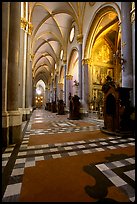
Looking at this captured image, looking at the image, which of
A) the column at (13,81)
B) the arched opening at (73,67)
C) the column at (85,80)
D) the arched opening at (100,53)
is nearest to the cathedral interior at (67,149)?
the column at (13,81)

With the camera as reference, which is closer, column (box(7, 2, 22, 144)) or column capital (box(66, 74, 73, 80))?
Answer: column (box(7, 2, 22, 144))

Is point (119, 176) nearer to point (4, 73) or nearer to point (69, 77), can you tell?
point (4, 73)

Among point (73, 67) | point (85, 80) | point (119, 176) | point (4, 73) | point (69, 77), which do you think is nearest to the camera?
point (119, 176)

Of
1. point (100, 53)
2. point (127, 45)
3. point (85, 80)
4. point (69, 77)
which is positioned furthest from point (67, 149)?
point (69, 77)

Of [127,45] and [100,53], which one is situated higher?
[100,53]

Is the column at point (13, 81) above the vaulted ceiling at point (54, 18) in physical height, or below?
below

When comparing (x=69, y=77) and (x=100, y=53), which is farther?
(x=69, y=77)

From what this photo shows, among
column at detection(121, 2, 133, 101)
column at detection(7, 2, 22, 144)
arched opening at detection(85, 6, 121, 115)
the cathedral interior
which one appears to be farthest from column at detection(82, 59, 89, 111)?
column at detection(7, 2, 22, 144)

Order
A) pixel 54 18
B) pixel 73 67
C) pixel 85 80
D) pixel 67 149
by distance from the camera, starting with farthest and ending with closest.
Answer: pixel 73 67 → pixel 54 18 → pixel 85 80 → pixel 67 149

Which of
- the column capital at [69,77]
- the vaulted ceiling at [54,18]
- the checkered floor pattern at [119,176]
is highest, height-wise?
the vaulted ceiling at [54,18]

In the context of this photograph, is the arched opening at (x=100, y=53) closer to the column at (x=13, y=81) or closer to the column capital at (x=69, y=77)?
the column capital at (x=69, y=77)

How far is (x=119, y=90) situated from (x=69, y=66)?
13627mm

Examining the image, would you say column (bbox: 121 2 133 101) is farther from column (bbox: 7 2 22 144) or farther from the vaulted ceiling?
the vaulted ceiling

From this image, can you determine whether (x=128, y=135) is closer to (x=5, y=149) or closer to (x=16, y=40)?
(x=5, y=149)
